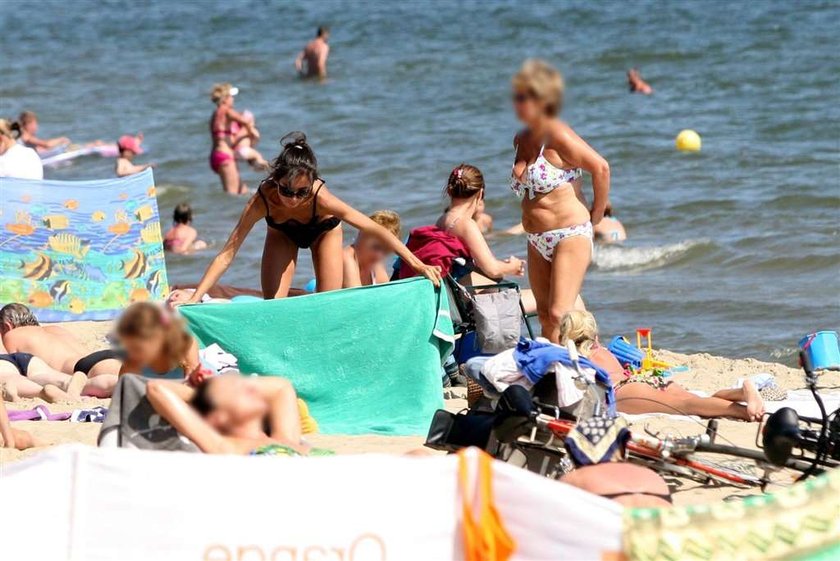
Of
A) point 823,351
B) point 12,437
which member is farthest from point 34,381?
point 823,351

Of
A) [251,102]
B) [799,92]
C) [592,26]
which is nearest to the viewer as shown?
[799,92]

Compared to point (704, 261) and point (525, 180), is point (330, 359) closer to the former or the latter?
point (525, 180)

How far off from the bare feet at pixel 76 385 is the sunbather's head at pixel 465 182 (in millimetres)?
2342

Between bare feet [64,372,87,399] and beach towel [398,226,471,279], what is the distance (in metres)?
1.95

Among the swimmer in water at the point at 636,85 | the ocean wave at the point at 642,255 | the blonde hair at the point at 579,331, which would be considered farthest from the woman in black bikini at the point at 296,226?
the swimmer in water at the point at 636,85

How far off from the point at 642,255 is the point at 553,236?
624 cm

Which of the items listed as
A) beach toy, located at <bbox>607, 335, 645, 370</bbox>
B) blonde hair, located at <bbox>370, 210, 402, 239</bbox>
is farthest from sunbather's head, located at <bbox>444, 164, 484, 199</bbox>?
beach toy, located at <bbox>607, 335, 645, 370</bbox>

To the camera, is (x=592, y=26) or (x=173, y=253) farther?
(x=592, y=26)

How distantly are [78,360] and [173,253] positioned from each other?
5.19m

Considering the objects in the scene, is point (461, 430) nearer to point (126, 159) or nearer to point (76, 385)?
point (76, 385)

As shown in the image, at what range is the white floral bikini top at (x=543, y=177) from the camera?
6.74 meters

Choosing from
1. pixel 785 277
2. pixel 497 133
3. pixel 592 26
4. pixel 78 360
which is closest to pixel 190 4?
pixel 592 26

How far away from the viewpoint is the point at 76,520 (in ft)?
13.9

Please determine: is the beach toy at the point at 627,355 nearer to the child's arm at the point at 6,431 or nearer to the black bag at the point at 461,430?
the black bag at the point at 461,430
